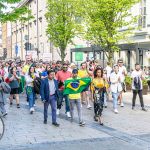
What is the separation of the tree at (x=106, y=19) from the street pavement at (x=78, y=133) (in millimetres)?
10836

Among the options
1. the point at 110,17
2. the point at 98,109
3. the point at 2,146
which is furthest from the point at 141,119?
the point at 110,17

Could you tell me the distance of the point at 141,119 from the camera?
13.0m

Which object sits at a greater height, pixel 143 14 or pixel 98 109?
pixel 143 14

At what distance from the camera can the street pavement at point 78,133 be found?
9039 millimetres

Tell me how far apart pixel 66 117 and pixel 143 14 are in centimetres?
1726

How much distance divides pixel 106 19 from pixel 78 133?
15.4 meters

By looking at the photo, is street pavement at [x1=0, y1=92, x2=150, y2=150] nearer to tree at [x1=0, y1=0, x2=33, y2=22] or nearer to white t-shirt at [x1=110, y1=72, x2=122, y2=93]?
white t-shirt at [x1=110, y1=72, x2=122, y2=93]

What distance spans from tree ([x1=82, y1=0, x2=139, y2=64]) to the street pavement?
10836 mm

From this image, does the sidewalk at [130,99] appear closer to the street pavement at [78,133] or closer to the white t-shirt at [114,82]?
the white t-shirt at [114,82]

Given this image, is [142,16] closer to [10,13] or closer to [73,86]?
[10,13]

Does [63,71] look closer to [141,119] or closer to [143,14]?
[141,119]

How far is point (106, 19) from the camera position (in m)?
25.1

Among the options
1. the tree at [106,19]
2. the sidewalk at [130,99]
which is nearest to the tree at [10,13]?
the tree at [106,19]

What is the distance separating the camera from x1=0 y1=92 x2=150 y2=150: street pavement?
29.7 feet
